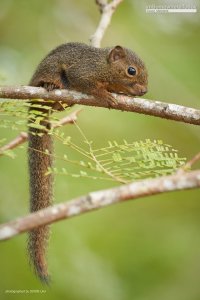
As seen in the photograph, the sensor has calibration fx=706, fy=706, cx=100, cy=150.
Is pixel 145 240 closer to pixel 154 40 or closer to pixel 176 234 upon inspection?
pixel 176 234

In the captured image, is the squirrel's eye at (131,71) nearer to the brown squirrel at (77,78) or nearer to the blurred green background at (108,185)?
the brown squirrel at (77,78)

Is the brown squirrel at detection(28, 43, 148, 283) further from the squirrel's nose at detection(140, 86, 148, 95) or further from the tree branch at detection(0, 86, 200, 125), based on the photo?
the tree branch at detection(0, 86, 200, 125)

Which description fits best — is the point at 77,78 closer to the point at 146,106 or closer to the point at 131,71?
the point at 131,71

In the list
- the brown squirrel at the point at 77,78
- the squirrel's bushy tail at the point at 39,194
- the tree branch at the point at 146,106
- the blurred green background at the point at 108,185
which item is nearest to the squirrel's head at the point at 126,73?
the brown squirrel at the point at 77,78

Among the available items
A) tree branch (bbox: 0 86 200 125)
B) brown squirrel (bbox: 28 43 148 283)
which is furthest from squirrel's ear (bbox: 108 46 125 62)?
tree branch (bbox: 0 86 200 125)

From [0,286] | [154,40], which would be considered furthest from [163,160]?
[154,40]

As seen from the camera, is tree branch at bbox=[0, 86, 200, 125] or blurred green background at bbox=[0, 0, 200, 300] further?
blurred green background at bbox=[0, 0, 200, 300]
